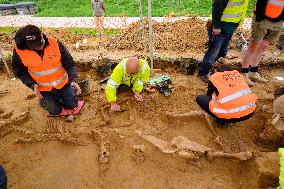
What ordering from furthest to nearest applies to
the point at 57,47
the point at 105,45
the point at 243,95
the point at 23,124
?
the point at 105,45 → the point at 23,124 → the point at 57,47 → the point at 243,95

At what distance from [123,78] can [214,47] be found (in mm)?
1670

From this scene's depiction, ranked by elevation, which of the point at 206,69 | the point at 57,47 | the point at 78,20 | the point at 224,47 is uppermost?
the point at 57,47

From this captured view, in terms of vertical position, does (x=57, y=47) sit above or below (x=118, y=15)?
above

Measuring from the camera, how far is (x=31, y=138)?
417cm

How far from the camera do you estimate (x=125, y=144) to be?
396cm

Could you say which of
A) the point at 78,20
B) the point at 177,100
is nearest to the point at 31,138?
the point at 177,100

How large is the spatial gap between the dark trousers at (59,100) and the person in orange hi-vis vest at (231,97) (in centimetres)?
224

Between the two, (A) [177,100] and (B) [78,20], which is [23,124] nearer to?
(A) [177,100]

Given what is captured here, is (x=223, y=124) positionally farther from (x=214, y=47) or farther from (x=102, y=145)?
(x=102, y=145)

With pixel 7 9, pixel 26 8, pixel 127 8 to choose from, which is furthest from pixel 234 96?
pixel 7 9

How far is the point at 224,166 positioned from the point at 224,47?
228 centimetres

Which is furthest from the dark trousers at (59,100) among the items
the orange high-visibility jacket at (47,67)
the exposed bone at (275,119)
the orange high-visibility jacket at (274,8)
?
the orange high-visibility jacket at (274,8)

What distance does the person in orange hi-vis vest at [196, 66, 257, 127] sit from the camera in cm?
367

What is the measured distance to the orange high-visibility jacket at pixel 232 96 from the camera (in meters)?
3.66
